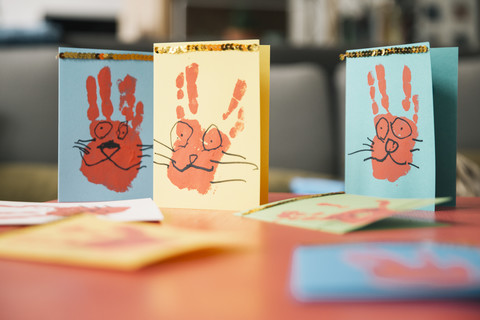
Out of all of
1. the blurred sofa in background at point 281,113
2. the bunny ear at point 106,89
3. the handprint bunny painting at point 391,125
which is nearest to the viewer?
the handprint bunny painting at point 391,125

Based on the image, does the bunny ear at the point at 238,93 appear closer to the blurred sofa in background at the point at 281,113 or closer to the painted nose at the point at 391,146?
the painted nose at the point at 391,146

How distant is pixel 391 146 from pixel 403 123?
0.04m

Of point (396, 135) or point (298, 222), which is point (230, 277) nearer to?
point (298, 222)

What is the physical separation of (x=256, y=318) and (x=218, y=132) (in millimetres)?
424

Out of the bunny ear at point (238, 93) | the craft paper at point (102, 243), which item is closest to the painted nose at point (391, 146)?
the bunny ear at point (238, 93)

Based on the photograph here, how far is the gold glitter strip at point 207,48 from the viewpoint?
669mm

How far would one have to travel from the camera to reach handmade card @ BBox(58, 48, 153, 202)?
0.73 meters

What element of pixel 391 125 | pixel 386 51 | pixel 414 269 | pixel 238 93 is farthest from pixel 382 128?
pixel 414 269

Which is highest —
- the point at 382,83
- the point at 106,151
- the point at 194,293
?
the point at 382,83

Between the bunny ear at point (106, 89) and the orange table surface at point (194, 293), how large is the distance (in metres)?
0.39

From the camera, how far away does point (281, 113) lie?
6.07 ft

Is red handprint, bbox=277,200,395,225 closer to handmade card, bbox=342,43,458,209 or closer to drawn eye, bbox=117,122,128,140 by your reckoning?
handmade card, bbox=342,43,458,209

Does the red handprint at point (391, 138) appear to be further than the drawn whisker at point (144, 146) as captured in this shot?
No

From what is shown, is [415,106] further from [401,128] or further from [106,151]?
[106,151]
